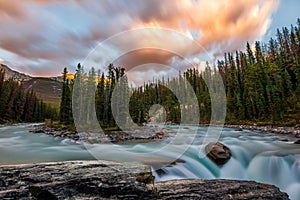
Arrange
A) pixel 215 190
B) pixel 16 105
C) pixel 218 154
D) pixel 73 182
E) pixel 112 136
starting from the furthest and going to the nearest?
pixel 16 105 → pixel 112 136 → pixel 218 154 → pixel 215 190 → pixel 73 182

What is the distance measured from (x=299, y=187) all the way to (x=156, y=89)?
99.7 meters

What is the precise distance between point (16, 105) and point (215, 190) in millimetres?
83963

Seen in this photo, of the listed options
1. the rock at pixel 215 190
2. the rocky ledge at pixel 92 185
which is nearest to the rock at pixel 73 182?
the rocky ledge at pixel 92 185

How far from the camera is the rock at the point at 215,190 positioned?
525cm

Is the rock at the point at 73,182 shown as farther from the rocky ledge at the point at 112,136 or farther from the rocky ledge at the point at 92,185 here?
the rocky ledge at the point at 112,136

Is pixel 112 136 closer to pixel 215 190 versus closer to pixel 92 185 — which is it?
pixel 215 190

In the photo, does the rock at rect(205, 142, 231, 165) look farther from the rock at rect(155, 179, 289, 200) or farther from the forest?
the forest

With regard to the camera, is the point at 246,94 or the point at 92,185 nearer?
the point at 92,185

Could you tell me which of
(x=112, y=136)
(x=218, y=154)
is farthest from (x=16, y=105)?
(x=218, y=154)

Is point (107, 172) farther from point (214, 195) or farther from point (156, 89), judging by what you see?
point (156, 89)

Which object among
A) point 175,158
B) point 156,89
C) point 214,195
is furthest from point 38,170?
point 156,89

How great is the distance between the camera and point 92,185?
4.35 m

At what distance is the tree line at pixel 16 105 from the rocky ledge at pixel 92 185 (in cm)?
6722

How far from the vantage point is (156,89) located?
352 ft
